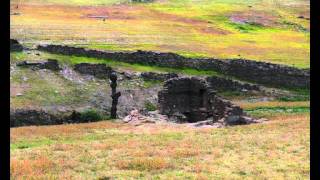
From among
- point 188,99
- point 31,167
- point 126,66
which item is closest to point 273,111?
point 188,99

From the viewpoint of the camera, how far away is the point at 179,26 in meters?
112

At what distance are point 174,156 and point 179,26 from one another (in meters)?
90.6

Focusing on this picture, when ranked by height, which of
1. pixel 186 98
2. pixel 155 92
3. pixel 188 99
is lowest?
pixel 155 92

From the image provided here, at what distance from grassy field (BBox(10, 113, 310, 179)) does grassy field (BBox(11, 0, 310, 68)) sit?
47399 millimetres

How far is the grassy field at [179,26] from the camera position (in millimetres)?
83938

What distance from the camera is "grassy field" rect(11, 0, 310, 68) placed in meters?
83.9

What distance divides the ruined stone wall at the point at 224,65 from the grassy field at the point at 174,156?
1473 inches

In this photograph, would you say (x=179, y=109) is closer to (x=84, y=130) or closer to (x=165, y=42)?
(x=84, y=130)

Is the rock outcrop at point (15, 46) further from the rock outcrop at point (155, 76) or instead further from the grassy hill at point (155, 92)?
the rock outcrop at point (155, 76)

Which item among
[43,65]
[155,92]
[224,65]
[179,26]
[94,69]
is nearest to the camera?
[155,92]

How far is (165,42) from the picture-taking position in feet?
292

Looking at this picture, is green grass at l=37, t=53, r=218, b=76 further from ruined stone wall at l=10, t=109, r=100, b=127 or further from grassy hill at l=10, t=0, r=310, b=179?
ruined stone wall at l=10, t=109, r=100, b=127

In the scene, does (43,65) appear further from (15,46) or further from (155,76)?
(155,76)
